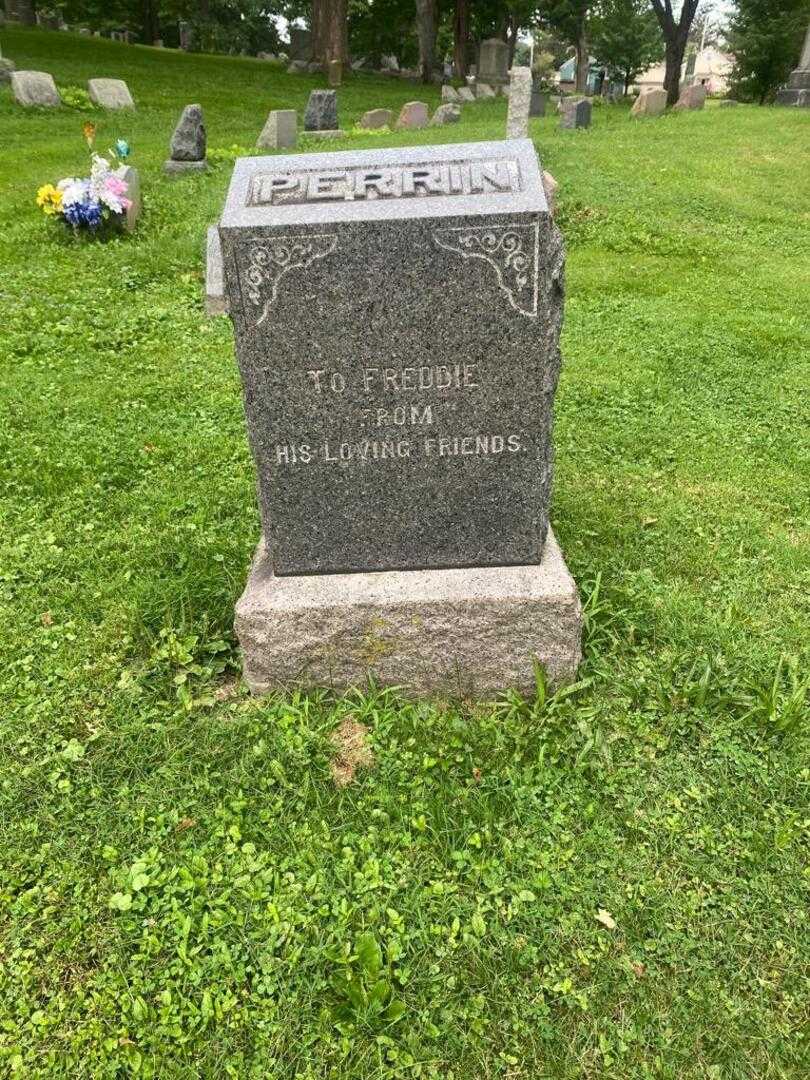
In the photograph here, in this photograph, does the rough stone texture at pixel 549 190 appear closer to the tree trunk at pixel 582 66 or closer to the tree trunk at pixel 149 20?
the tree trunk at pixel 149 20

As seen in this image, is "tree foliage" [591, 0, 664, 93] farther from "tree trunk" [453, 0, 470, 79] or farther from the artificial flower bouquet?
the artificial flower bouquet

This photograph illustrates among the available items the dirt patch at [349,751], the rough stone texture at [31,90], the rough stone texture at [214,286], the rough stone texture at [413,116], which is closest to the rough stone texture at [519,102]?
the rough stone texture at [214,286]

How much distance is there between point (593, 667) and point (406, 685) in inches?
30.6

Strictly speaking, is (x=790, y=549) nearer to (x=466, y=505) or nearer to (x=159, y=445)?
(x=466, y=505)

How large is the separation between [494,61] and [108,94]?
57.3 ft

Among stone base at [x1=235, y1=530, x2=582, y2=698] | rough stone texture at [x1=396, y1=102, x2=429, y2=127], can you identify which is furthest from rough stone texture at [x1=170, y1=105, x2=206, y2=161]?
stone base at [x1=235, y1=530, x2=582, y2=698]

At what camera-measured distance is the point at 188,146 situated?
1164 centimetres

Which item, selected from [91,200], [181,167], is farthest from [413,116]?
[91,200]

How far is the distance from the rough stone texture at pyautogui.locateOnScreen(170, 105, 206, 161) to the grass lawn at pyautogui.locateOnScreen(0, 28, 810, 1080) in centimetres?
780

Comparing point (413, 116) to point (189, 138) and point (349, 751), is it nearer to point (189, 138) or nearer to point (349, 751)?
point (189, 138)

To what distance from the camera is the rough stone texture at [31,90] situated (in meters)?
15.5

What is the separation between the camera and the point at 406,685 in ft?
10.6

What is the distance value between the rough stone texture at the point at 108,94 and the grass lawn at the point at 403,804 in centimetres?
1477

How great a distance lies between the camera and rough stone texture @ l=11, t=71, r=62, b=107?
15547 millimetres
